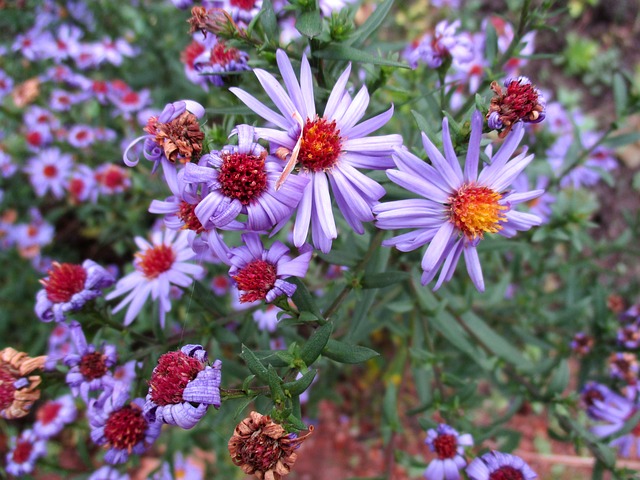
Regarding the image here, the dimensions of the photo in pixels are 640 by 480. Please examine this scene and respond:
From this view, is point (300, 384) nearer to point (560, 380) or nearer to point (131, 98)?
point (560, 380)

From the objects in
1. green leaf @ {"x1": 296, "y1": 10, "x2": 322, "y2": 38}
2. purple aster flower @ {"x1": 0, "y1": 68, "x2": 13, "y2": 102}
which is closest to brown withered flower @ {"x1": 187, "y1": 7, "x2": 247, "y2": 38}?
green leaf @ {"x1": 296, "y1": 10, "x2": 322, "y2": 38}

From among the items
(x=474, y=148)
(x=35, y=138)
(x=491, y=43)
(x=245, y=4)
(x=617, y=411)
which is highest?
(x=35, y=138)

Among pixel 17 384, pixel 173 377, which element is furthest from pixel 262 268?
pixel 17 384

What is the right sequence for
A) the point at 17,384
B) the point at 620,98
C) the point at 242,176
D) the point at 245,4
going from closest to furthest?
the point at 242,176
the point at 17,384
the point at 245,4
the point at 620,98

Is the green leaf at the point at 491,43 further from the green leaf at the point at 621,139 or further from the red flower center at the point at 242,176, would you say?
the red flower center at the point at 242,176

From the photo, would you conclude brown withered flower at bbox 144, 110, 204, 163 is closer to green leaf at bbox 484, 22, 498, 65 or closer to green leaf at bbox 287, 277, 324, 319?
green leaf at bbox 287, 277, 324, 319

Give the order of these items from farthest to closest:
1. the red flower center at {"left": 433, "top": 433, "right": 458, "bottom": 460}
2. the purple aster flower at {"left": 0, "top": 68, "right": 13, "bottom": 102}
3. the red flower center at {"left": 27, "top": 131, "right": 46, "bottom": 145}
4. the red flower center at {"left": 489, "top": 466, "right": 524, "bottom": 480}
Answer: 1. the purple aster flower at {"left": 0, "top": 68, "right": 13, "bottom": 102}
2. the red flower center at {"left": 27, "top": 131, "right": 46, "bottom": 145}
3. the red flower center at {"left": 433, "top": 433, "right": 458, "bottom": 460}
4. the red flower center at {"left": 489, "top": 466, "right": 524, "bottom": 480}

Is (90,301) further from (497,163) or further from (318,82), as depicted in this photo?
(497,163)

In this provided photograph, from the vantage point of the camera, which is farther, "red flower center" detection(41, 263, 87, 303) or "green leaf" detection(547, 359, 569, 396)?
"green leaf" detection(547, 359, 569, 396)
